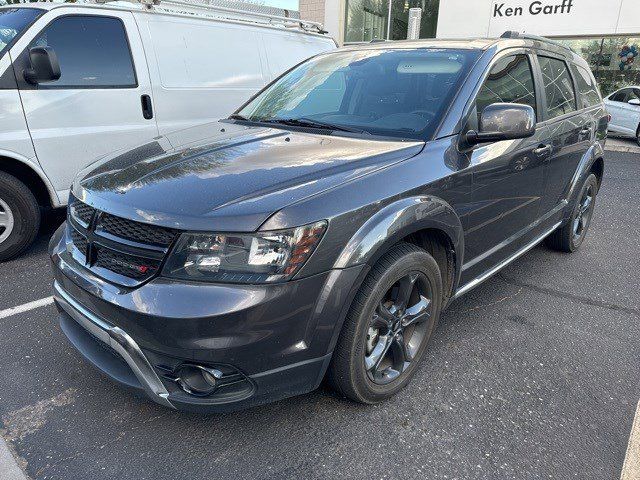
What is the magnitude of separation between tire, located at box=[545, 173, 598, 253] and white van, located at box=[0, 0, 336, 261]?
358 cm

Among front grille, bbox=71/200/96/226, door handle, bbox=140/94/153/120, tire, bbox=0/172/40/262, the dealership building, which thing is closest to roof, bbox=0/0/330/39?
door handle, bbox=140/94/153/120

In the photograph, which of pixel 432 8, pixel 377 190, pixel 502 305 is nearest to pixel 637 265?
pixel 502 305

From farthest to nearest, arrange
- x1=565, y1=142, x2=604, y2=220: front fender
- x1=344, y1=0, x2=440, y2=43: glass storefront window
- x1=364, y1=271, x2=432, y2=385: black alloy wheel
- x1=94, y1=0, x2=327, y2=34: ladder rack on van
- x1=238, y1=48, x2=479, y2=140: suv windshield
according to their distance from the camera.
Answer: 1. x1=344, y1=0, x2=440, y2=43: glass storefront window
2. x1=94, y1=0, x2=327, y2=34: ladder rack on van
3. x1=565, y1=142, x2=604, y2=220: front fender
4. x1=238, y1=48, x2=479, y2=140: suv windshield
5. x1=364, y1=271, x2=432, y2=385: black alloy wheel

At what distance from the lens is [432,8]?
52.1 ft

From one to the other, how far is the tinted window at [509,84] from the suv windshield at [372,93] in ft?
0.57

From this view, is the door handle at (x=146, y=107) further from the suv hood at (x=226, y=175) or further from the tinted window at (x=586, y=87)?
the tinted window at (x=586, y=87)

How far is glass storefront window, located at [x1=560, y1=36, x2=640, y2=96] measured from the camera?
1373cm

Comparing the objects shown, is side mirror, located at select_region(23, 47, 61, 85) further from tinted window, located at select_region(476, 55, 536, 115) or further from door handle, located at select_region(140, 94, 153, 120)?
tinted window, located at select_region(476, 55, 536, 115)

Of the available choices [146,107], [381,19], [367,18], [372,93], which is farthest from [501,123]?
[367,18]

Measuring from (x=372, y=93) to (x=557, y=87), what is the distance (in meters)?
1.63

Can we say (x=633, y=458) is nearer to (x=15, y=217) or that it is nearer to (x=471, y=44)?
(x=471, y=44)

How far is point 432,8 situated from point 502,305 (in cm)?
1508

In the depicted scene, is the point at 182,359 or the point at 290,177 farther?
the point at 290,177

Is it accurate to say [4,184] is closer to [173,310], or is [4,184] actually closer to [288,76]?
[288,76]
